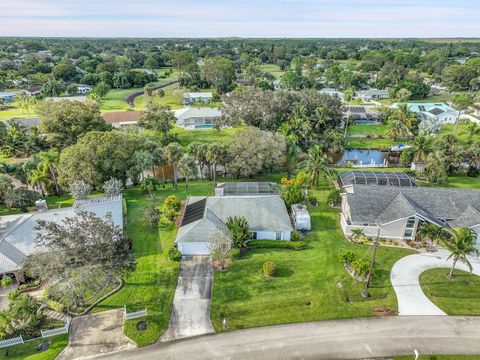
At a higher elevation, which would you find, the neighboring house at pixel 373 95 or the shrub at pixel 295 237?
the neighboring house at pixel 373 95

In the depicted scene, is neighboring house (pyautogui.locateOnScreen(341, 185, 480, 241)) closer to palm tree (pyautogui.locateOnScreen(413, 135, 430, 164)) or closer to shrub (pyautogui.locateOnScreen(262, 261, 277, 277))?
shrub (pyautogui.locateOnScreen(262, 261, 277, 277))

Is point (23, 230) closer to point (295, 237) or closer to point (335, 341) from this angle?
point (295, 237)

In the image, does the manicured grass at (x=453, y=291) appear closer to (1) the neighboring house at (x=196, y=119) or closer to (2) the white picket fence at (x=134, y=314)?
(2) the white picket fence at (x=134, y=314)

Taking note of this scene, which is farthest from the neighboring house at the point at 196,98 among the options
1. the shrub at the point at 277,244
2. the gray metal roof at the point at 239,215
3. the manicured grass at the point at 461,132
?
the shrub at the point at 277,244

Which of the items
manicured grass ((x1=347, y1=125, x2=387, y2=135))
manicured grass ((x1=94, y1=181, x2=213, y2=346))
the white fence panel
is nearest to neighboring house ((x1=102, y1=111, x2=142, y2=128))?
manicured grass ((x1=94, y1=181, x2=213, y2=346))

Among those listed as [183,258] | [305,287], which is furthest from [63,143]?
[305,287]
